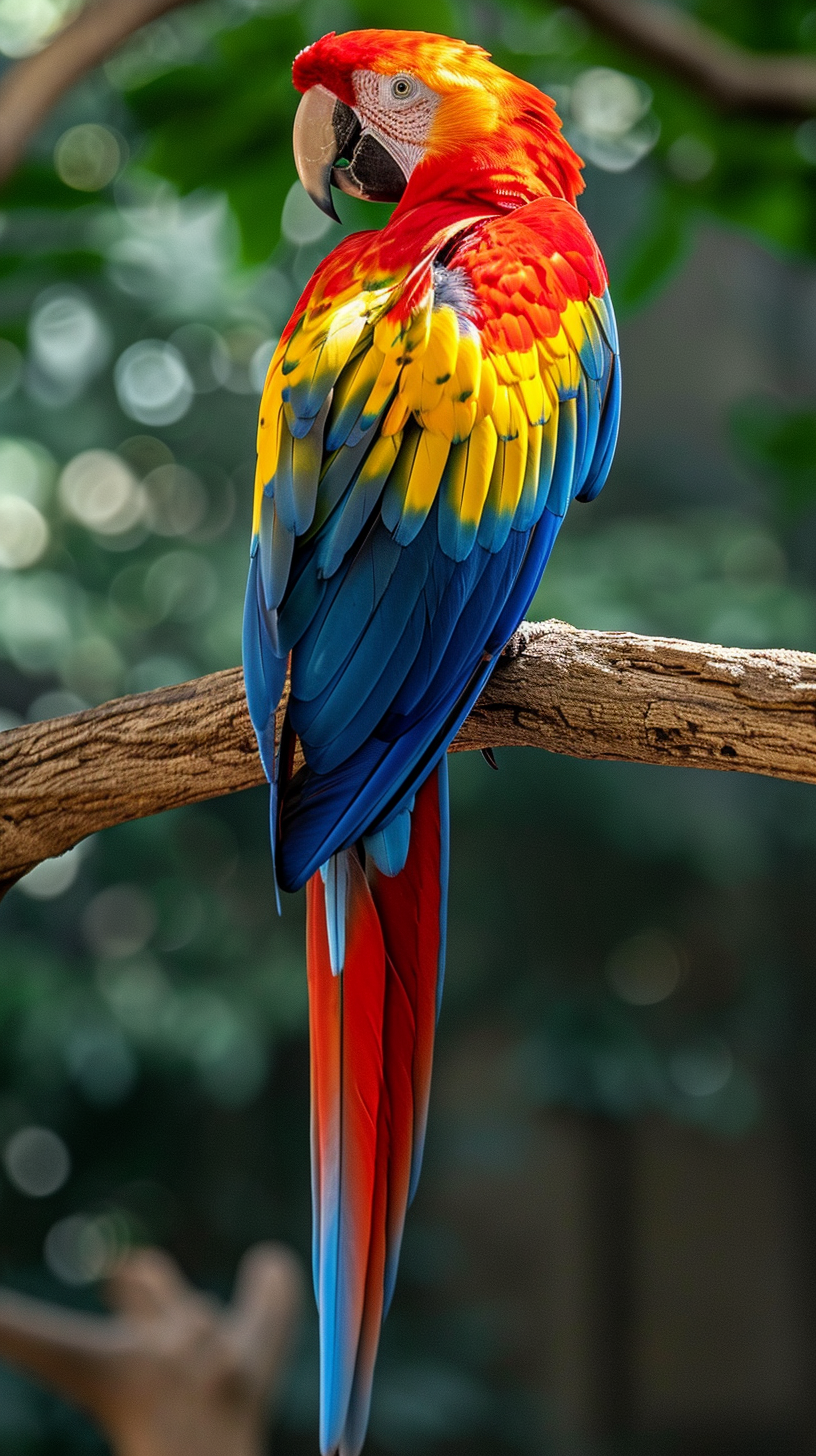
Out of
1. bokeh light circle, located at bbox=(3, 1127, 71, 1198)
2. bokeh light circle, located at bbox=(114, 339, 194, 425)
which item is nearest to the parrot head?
bokeh light circle, located at bbox=(114, 339, 194, 425)

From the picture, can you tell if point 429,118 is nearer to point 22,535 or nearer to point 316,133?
point 316,133

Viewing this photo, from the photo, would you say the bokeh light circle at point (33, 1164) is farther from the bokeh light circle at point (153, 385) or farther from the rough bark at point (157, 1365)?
the bokeh light circle at point (153, 385)

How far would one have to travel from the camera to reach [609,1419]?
404 centimetres

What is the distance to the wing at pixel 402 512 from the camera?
2.38 ft

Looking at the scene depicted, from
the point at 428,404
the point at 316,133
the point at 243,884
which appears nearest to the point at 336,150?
the point at 316,133

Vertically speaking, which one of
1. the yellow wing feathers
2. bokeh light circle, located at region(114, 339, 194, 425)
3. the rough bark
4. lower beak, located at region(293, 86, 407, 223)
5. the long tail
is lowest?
Result: the rough bark

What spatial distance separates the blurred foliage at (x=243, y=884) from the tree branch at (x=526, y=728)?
1828 millimetres

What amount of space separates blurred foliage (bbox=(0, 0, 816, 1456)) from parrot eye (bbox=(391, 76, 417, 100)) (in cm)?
181

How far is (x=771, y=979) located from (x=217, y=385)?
252cm

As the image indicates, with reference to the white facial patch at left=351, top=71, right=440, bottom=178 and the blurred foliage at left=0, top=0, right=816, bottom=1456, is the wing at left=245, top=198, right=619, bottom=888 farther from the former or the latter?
the blurred foliage at left=0, top=0, right=816, bottom=1456

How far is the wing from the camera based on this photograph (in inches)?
28.5

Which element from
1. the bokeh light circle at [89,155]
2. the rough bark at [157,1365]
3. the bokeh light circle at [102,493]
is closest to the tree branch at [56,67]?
the bokeh light circle at [89,155]

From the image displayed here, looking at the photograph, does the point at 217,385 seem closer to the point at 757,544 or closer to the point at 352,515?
the point at 757,544

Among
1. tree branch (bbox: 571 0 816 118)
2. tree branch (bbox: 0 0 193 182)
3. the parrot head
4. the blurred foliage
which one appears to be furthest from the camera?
the blurred foliage
